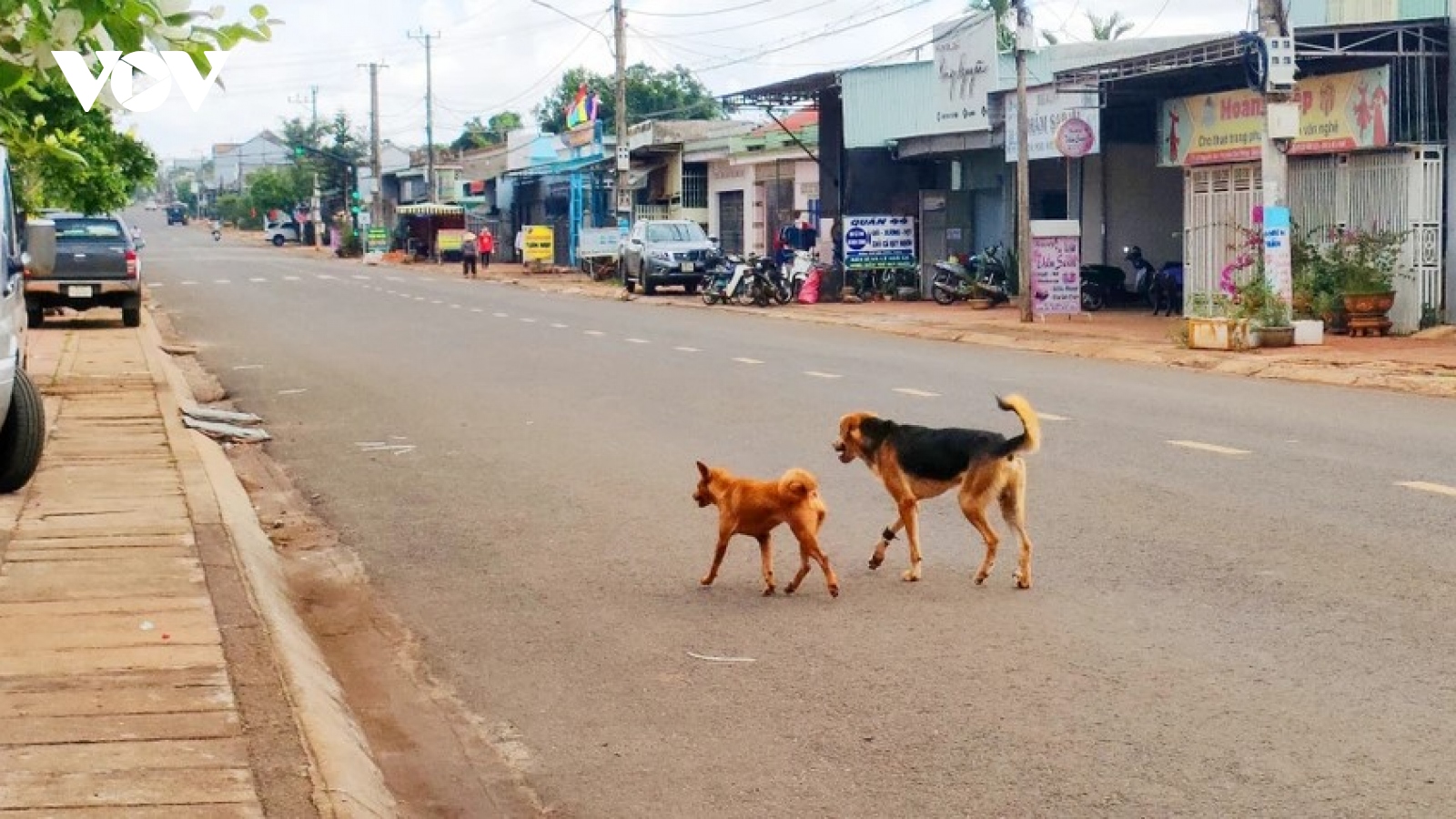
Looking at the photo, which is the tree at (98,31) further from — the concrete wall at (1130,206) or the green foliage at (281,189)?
the green foliage at (281,189)

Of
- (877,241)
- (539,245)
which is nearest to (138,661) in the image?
(877,241)

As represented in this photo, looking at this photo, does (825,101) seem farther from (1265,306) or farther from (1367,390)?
(1367,390)

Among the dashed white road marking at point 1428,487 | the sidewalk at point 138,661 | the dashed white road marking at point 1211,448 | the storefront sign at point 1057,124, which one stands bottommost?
the sidewalk at point 138,661

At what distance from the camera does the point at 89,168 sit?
18.0m

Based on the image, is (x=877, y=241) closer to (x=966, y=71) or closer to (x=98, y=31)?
(x=966, y=71)

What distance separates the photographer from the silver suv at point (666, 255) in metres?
43.7

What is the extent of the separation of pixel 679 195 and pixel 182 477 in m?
46.5

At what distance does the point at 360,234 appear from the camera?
89.4 meters

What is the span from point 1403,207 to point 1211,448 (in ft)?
42.2

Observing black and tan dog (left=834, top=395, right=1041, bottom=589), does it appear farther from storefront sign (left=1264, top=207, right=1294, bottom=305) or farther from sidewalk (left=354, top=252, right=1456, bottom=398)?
storefront sign (left=1264, top=207, right=1294, bottom=305)

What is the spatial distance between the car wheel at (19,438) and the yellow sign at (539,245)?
5176cm

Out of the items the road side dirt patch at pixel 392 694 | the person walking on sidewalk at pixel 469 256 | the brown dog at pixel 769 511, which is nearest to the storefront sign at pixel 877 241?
the person walking on sidewalk at pixel 469 256

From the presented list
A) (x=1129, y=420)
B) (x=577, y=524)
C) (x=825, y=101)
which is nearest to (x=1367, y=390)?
(x=1129, y=420)

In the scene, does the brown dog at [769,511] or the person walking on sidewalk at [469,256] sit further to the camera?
the person walking on sidewalk at [469,256]
